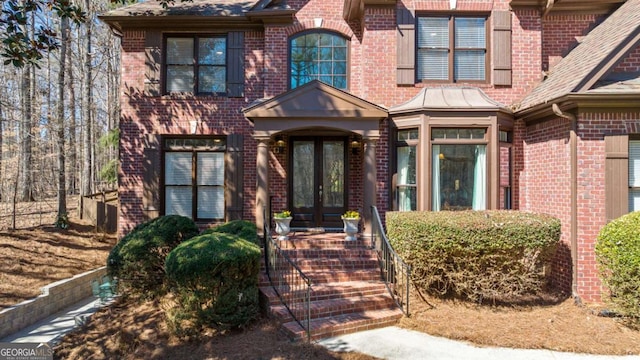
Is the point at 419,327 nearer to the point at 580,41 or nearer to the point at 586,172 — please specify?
the point at 586,172

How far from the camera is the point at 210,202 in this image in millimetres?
9484

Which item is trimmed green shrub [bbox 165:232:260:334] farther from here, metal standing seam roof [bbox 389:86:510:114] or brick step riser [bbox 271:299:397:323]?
metal standing seam roof [bbox 389:86:510:114]

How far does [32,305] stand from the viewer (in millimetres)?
6613

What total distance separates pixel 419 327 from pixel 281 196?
15.8 feet

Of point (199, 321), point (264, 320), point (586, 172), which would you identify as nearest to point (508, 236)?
point (586, 172)

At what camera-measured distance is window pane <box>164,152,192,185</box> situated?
948 cm

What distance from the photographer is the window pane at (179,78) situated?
9594mm

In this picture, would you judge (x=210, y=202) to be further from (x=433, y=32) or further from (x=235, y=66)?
(x=433, y=32)

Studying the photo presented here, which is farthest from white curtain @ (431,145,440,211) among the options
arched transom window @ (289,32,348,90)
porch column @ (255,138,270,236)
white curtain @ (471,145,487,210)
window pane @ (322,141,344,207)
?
porch column @ (255,138,270,236)

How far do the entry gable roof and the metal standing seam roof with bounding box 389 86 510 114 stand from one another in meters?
0.74

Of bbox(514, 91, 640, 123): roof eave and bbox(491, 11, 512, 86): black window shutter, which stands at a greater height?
bbox(491, 11, 512, 86): black window shutter

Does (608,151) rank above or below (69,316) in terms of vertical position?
above

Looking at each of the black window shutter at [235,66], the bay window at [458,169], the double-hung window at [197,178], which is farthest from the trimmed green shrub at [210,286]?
the black window shutter at [235,66]

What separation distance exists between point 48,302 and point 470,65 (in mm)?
10407
